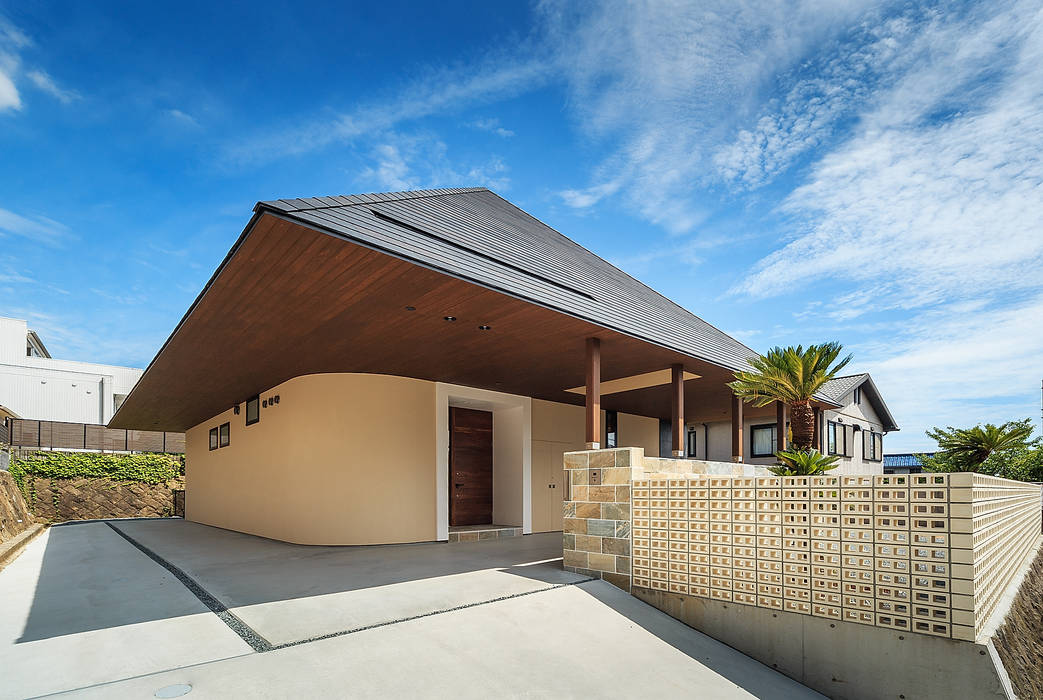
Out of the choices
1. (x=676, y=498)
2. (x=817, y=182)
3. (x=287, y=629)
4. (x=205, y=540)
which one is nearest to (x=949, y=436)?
(x=817, y=182)

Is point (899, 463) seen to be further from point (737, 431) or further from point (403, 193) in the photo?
point (403, 193)

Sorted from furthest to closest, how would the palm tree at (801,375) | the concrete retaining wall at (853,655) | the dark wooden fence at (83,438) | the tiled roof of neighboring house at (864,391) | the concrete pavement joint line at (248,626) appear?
1. the dark wooden fence at (83,438)
2. the tiled roof of neighboring house at (864,391)
3. the palm tree at (801,375)
4. the concrete pavement joint line at (248,626)
5. the concrete retaining wall at (853,655)

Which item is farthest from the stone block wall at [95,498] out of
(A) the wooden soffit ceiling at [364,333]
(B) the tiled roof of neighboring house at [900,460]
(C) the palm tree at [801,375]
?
(B) the tiled roof of neighboring house at [900,460]

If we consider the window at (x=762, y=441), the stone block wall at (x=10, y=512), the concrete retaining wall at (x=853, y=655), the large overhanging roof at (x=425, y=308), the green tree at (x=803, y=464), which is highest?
the large overhanging roof at (x=425, y=308)

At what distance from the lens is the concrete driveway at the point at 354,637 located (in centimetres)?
376

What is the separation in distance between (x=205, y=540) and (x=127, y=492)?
42.7ft

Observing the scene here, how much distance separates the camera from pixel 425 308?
715 cm

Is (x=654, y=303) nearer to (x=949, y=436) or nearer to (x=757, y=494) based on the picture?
(x=757, y=494)

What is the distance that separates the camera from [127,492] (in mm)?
22234

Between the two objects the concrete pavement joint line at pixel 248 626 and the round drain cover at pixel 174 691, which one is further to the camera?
Result: the concrete pavement joint line at pixel 248 626

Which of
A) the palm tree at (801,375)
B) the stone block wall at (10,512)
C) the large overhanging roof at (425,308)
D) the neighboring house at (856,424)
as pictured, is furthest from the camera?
the neighboring house at (856,424)

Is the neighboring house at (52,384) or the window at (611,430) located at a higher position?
the neighboring house at (52,384)

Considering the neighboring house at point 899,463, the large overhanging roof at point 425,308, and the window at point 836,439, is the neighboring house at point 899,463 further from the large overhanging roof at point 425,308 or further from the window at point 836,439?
the large overhanging roof at point 425,308

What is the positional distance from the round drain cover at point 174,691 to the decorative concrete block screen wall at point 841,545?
439 cm
